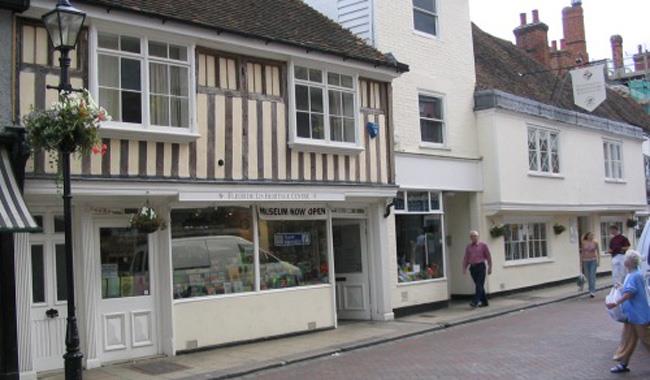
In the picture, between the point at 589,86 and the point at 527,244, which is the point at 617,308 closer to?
the point at 527,244

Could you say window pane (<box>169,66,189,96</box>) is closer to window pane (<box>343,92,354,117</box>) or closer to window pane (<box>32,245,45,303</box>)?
window pane (<box>32,245,45,303</box>)

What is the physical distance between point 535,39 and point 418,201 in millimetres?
14142

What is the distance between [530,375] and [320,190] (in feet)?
19.0

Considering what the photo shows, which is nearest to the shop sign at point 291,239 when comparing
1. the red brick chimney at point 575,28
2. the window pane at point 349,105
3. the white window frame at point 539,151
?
the window pane at point 349,105

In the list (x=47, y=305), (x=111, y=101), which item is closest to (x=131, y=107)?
(x=111, y=101)

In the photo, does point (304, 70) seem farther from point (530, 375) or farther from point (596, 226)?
point (596, 226)

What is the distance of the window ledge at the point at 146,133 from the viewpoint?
34.7 feet

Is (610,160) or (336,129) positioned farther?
(610,160)

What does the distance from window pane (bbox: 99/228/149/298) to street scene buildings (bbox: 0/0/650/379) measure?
3cm

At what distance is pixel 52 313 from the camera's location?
10297 millimetres

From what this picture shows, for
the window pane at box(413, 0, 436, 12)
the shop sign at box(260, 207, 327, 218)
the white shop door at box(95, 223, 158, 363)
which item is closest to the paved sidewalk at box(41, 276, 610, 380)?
the white shop door at box(95, 223, 158, 363)

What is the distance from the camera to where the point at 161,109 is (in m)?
11.5

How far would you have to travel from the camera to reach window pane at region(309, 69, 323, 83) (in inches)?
549

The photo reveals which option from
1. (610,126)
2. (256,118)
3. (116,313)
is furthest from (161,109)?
(610,126)
